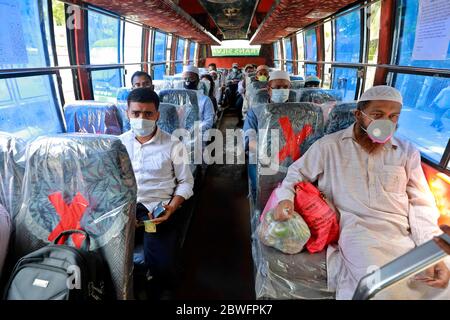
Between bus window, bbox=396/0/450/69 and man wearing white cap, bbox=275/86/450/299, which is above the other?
bus window, bbox=396/0/450/69

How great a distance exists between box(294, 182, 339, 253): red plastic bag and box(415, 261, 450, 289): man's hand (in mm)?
466

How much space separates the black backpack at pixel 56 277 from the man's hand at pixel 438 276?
1.50m

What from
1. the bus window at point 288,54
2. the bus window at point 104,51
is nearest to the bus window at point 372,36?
the bus window at point 104,51

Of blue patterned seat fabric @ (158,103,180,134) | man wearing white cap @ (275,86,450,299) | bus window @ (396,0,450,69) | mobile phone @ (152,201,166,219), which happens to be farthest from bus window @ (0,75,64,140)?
bus window @ (396,0,450,69)

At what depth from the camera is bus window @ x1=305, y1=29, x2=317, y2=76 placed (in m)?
6.53

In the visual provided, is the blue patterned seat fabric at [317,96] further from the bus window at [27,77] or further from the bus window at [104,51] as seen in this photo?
the bus window at [27,77]

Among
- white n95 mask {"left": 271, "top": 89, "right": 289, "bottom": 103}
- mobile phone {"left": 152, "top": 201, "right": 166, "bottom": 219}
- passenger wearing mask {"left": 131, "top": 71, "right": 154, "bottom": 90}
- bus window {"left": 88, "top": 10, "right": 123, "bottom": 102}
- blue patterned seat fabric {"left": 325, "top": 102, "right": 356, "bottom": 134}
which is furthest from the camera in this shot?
bus window {"left": 88, "top": 10, "right": 123, "bottom": 102}

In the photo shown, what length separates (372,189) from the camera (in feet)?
5.38

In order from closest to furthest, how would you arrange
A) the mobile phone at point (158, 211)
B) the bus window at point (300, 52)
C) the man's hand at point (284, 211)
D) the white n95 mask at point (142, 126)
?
the man's hand at point (284, 211)
the mobile phone at point (158, 211)
the white n95 mask at point (142, 126)
the bus window at point (300, 52)

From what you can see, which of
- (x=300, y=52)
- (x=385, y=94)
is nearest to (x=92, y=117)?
(x=385, y=94)

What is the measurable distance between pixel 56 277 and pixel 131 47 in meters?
5.18

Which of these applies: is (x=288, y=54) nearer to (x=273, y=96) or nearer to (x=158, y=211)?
(x=273, y=96)

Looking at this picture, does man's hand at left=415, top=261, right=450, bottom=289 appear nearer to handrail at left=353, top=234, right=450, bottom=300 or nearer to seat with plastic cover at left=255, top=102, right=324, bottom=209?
handrail at left=353, top=234, right=450, bottom=300

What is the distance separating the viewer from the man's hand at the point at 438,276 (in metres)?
1.23
